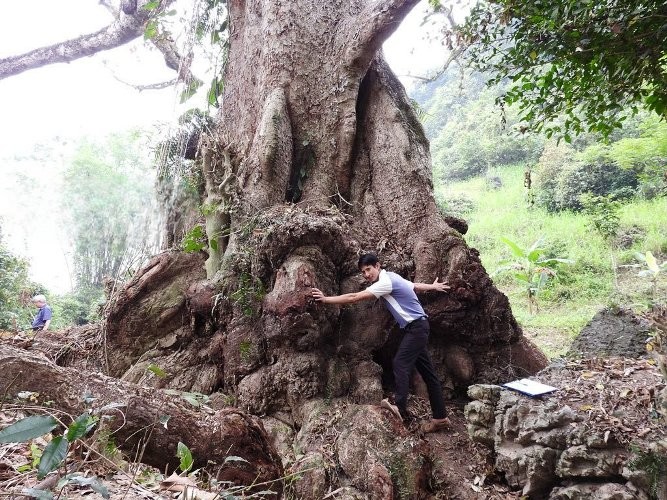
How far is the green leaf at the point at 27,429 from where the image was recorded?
3.55 ft

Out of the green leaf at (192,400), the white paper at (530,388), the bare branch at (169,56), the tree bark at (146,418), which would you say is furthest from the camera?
the bare branch at (169,56)

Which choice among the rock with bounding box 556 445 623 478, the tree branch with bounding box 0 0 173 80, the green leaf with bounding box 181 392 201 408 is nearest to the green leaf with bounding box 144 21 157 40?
the tree branch with bounding box 0 0 173 80

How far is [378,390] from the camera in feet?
12.0

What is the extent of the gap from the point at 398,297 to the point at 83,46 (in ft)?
20.4

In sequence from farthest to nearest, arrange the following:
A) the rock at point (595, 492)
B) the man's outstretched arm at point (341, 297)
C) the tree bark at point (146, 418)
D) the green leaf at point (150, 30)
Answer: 1. the green leaf at point (150, 30)
2. the man's outstretched arm at point (341, 297)
3. the rock at point (595, 492)
4. the tree bark at point (146, 418)

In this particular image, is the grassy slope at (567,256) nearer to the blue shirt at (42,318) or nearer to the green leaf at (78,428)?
the green leaf at (78,428)

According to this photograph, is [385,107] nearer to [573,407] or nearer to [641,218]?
[573,407]

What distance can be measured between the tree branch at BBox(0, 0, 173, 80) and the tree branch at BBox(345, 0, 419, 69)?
3272 millimetres

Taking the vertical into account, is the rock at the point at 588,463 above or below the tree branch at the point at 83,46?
below

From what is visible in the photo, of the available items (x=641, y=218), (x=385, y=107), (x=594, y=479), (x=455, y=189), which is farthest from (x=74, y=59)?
(x=455, y=189)

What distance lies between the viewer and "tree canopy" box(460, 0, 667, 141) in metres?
2.83

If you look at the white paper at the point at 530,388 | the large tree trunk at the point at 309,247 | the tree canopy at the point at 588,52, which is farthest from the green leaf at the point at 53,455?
the tree canopy at the point at 588,52

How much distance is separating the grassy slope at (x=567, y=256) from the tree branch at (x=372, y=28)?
4.61 m

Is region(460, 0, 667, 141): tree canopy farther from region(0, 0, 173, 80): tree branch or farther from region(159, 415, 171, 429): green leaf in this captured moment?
region(0, 0, 173, 80): tree branch
